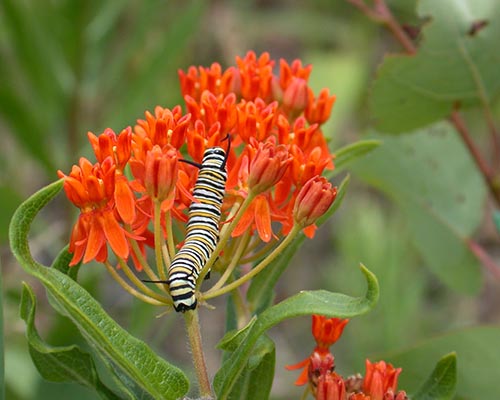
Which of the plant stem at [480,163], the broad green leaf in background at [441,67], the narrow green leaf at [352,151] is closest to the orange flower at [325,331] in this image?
the narrow green leaf at [352,151]

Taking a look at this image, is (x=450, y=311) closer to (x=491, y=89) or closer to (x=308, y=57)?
(x=308, y=57)

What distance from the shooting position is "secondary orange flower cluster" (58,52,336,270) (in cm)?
174

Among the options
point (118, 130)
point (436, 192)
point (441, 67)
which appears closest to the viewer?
point (441, 67)

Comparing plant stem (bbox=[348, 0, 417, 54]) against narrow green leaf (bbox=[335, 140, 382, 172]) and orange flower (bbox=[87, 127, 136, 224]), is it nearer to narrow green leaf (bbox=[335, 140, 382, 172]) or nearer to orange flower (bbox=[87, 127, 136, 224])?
narrow green leaf (bbox=[335, 140, 382, 172])

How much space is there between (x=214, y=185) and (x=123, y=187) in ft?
0.59

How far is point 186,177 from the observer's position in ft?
6.07

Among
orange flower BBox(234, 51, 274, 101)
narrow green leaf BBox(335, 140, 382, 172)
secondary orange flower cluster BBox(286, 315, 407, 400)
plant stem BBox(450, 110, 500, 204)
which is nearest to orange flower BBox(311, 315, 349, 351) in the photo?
secondary orange flower cluster BBox(286, 315, 407, 400)

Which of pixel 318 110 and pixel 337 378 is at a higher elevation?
pixel 318 110

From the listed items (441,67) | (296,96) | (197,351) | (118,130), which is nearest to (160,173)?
(197,351)

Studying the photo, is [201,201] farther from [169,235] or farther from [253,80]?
[253,80]

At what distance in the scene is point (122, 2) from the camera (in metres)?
4.27

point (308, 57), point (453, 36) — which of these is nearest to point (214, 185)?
point (453, 36)

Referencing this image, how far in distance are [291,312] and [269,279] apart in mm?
372

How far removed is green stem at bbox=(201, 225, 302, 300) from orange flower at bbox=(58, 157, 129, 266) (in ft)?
0.61
